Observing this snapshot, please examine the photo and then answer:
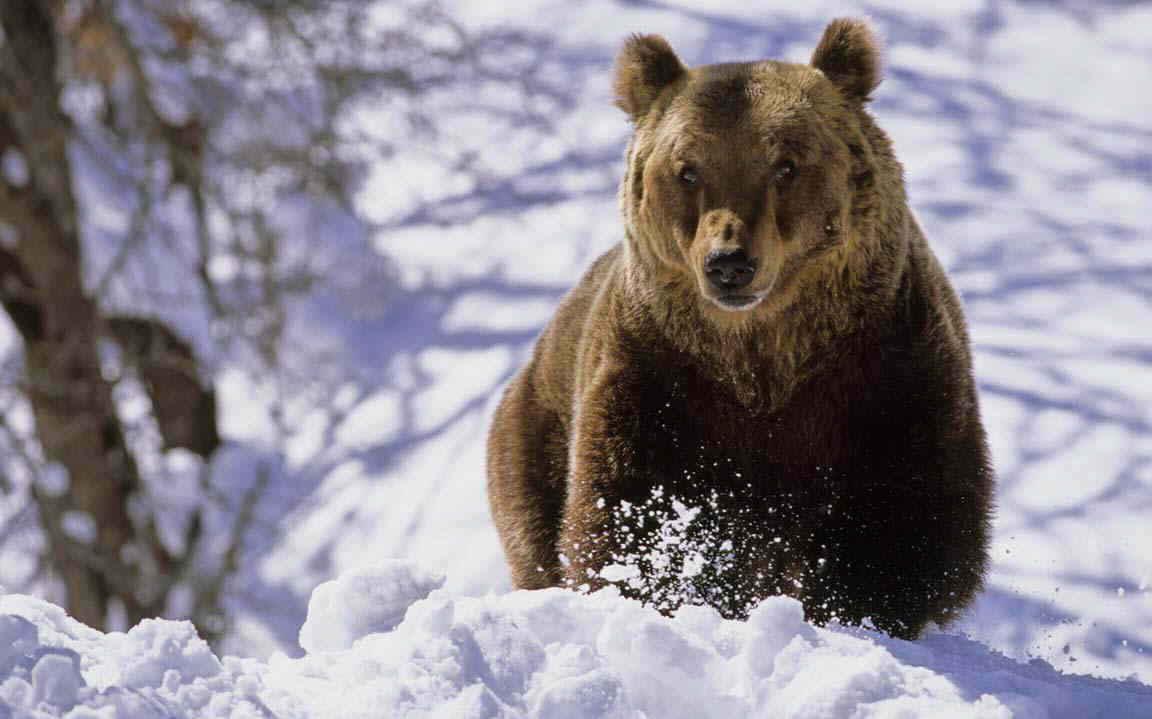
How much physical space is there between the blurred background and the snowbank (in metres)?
1.09

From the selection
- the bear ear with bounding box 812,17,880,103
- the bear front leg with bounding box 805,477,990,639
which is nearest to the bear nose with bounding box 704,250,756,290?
the bear front leg with bounding box 805,477,990,639

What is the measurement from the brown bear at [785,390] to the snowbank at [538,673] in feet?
1.36

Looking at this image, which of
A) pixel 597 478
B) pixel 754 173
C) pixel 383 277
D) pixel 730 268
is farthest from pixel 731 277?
pixel 383 277

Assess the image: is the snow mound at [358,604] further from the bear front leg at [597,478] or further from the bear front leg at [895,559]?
the bear front leg at [895,559]

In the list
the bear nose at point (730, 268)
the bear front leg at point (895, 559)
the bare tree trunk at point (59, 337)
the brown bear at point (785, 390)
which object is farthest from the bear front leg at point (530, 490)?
the bare tree trunk at point (59, 337)

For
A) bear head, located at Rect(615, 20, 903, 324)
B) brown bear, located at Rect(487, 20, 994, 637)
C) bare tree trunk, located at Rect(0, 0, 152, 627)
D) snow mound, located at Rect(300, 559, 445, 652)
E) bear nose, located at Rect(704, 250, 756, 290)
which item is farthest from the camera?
bare tree trunk, located at Rect(0, 0, 152, 627)

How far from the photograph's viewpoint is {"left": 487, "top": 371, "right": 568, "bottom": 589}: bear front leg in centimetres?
372

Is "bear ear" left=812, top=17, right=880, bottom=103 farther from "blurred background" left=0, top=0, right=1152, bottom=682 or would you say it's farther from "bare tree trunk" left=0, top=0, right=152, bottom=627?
"bare tree trunk" left=0, top=0, right=152, bottom=627

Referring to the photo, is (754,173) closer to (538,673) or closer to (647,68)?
(647,68)

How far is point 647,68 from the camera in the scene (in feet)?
11.3

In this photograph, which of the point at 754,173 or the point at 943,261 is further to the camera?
the point at 943,261

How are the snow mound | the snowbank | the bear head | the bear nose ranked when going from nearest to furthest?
the snowbank
the snow mound
the bear nose
the bear head

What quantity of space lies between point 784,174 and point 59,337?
545 centimetres

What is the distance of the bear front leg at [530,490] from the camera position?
3723 mm
